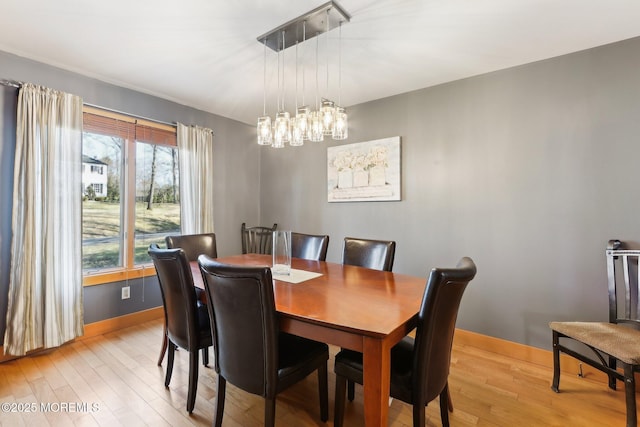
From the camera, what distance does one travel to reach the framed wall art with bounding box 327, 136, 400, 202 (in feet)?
9.91

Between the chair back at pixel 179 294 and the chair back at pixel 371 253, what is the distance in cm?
125

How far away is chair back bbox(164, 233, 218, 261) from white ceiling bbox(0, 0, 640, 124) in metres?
1.48

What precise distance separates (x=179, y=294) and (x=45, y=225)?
1.57m

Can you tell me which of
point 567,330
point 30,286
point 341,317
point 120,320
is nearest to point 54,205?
point 30,286

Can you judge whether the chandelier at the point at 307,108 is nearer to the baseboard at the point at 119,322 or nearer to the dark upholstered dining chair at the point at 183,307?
the dark upholstered dining chair at the point at 183,307

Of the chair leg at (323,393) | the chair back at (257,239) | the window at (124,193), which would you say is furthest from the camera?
the chair back at (257,239)

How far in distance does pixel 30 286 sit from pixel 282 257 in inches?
81.1

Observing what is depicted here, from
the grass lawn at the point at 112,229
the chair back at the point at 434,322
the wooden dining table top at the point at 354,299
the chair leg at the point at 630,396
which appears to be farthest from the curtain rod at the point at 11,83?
the chair leg at the point at 630,396

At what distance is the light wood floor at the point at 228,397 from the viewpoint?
1.66m

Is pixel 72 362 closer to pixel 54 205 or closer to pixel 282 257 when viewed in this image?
pixel 54 205

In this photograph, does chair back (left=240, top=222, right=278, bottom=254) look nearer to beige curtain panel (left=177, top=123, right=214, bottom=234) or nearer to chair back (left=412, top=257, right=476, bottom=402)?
beige curtain panel (left=177, top=123, right=214, bottom=234)

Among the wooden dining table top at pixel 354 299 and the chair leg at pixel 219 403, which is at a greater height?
the wooden dining table top at pixel 354 299

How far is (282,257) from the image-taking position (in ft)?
6.53

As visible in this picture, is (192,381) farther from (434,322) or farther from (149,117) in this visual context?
(149,117)
